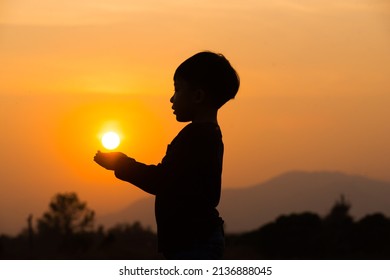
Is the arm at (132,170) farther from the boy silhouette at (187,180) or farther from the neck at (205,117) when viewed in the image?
the neck at (205,117)

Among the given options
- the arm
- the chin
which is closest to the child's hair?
the chin

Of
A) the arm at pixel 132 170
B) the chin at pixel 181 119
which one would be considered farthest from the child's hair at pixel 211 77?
the arm at pixel 132 170

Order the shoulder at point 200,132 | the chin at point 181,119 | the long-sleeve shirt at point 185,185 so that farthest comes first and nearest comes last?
the chin at point 181,119, the shoulder at point 200,132, the long-sleeve shirt at point 185,185

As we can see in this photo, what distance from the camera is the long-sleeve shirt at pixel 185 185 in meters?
5.58

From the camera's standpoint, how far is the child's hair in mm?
5840

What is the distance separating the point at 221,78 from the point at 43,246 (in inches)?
225

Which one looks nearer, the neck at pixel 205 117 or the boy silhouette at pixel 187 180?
the boy silhouette at pixel 187 180

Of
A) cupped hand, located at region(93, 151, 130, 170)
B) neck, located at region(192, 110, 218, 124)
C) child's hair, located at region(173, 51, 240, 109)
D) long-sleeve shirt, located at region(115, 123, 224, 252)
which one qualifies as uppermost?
child's hair, located at region(173, 51, 240, 109)

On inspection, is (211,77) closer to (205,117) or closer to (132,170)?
(205,117)

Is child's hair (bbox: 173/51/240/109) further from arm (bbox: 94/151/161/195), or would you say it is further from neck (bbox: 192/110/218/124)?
arm (bbox: 94/151/161/195)

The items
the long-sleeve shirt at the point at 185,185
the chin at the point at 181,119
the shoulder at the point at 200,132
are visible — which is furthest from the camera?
the chin at the point at 181,119

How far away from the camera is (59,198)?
53.4 feet
